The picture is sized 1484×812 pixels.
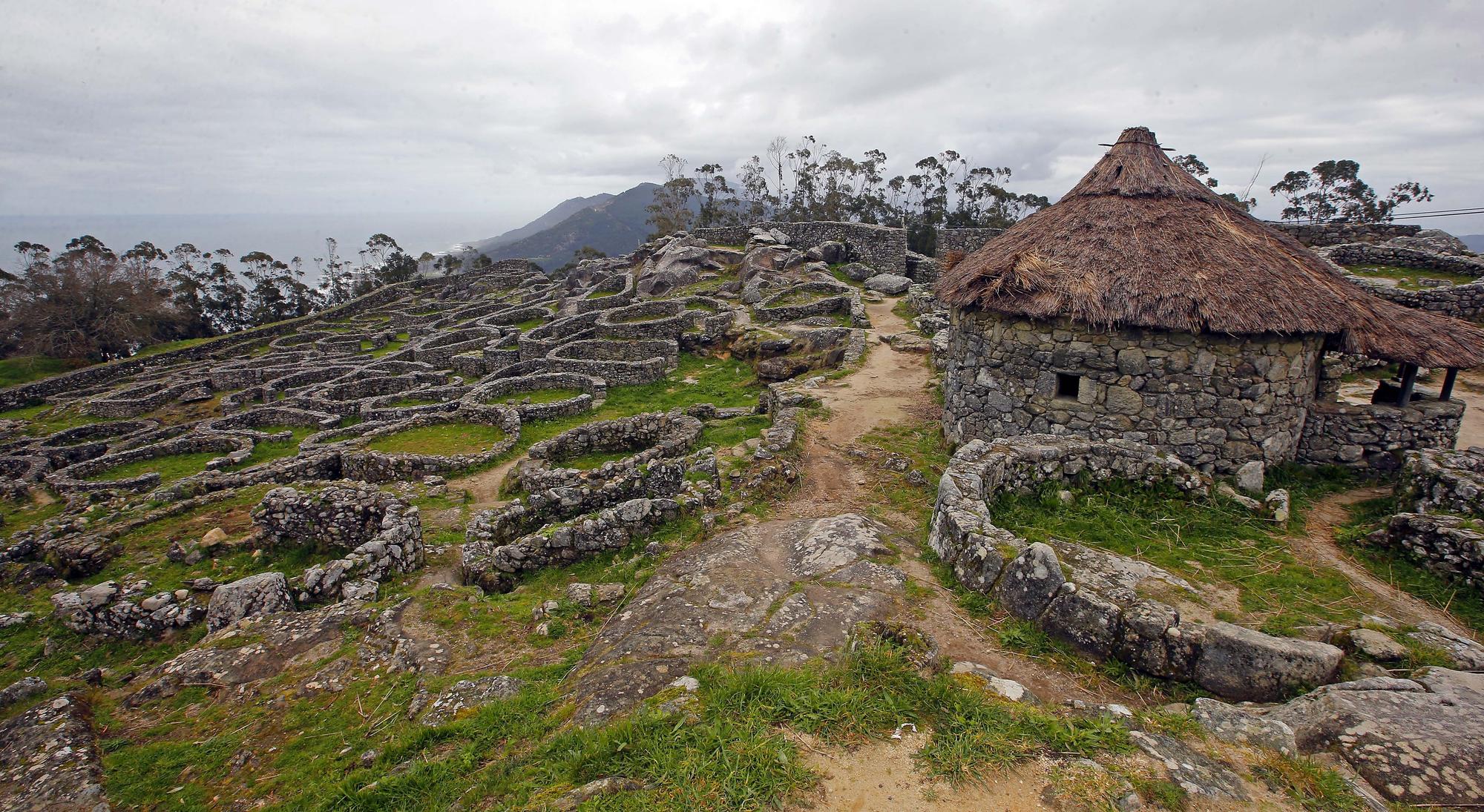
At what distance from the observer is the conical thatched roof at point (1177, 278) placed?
9.65 m

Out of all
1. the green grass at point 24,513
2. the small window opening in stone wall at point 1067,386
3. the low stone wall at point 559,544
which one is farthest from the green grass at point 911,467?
the green grass at point 24,513

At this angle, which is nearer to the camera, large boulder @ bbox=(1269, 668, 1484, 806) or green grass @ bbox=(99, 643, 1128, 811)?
large boulder @ bbox=(1269, 668, 1484, 806)

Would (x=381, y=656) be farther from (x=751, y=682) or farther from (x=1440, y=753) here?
(x=1440, y=753)

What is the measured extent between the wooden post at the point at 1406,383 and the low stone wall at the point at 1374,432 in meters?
0.15

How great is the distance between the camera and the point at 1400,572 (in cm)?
742

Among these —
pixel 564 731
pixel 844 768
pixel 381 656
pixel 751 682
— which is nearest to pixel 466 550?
pixel 381 656

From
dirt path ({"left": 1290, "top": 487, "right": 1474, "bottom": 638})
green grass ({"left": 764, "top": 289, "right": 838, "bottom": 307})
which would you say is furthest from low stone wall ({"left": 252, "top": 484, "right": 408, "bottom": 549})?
green grass ({"left": 764, "top": 289, "right": 838, "bottom": 307})

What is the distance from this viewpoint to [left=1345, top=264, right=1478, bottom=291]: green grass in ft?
66.9

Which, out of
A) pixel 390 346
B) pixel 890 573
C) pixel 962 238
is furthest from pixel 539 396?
pixel 962 238

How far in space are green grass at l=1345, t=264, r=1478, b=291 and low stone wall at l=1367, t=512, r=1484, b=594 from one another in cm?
1872

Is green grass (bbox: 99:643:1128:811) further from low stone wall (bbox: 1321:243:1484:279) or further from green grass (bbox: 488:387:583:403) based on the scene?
low stone wall (bbox: 1321:243:1484:279)

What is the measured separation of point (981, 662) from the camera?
18.9ft

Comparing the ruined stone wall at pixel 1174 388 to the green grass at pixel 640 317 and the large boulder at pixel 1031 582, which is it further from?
the green grass at pixel 640 317

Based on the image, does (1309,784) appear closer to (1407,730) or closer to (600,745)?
(1407,730)
